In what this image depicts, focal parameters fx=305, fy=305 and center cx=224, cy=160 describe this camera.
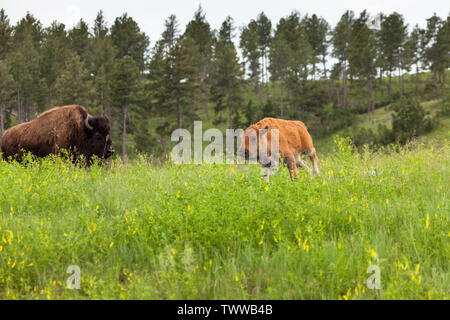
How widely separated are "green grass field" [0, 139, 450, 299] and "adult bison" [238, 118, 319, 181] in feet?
5.43

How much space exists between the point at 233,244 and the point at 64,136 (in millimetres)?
7219

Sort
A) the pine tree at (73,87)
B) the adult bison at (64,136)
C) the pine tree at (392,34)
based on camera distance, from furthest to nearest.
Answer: the pine tree at (392,34)
the pine tree at (73,87)
the adult bison at (64,136)

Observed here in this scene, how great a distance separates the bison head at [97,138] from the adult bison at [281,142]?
15.0ft

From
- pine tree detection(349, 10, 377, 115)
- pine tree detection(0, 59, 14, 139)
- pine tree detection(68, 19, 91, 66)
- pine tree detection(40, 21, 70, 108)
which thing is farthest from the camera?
pine tree detection(68, 19, 91, 66)

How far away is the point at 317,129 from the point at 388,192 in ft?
146

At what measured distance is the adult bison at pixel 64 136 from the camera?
28.6 ft

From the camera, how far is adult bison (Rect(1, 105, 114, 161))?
28.6 feet

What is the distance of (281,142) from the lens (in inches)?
262

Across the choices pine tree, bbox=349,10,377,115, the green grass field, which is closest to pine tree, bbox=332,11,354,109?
pine tree, bbox=349,10,377,115

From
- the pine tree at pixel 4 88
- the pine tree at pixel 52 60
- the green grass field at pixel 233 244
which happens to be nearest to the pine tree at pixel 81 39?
the pine tree at pixel 52 60

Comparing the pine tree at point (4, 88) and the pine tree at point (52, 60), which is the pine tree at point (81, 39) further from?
the pine tree at point (4, 88)

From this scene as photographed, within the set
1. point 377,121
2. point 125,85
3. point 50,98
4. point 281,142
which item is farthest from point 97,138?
point 50,98

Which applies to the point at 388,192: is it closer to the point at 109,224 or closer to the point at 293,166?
the point at 293,166

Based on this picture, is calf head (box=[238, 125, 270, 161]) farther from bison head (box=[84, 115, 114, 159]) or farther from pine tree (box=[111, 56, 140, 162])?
pine tree (box=[111, 56, 140, 162])
